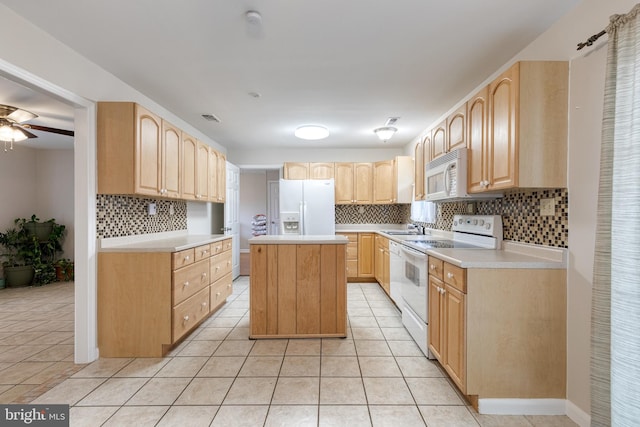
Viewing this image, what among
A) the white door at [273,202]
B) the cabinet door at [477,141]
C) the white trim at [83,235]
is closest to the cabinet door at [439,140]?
the cabinet door at [477,141]

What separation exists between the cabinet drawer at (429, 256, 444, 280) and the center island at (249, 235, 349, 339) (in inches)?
29.9

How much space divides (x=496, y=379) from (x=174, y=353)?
2.38 m

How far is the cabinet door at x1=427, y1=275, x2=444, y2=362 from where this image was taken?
207cm

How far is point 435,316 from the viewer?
2.16 m

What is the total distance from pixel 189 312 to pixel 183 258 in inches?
20.9

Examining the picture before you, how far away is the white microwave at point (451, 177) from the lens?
7.68ft

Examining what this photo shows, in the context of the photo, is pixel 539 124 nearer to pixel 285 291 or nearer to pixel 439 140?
pixel 439 140

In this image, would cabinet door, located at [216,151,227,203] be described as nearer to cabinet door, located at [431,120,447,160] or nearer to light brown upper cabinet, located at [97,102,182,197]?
light brown upper cabinet, located at [97,102,182,197]

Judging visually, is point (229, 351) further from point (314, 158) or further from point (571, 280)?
point (314, 158)

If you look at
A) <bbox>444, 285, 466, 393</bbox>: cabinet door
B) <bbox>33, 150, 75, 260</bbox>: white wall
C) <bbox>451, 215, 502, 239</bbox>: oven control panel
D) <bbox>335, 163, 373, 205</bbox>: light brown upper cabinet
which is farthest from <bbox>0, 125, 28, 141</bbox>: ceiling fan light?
<bbox>451, 215, 502, 239</bbox>: oven control panel

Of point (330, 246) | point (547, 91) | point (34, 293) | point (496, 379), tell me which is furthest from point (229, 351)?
point (34, 293)

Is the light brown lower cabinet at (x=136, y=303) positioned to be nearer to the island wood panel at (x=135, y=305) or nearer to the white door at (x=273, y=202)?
the island wood panel at (x=135, y=305)

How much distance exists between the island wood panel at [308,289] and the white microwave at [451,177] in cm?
126

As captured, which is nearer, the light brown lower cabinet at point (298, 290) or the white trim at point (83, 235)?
the white trim at point (83, 235)
